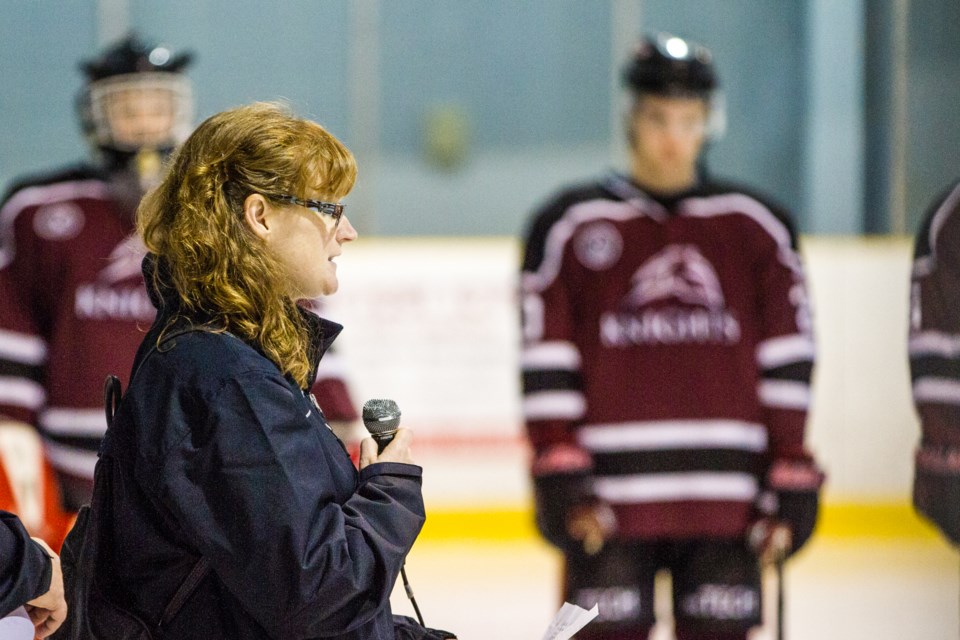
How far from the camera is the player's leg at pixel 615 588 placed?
2.93 meters

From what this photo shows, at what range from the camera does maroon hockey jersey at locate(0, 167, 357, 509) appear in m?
3.09

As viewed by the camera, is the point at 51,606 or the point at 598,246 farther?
the point at 598,246

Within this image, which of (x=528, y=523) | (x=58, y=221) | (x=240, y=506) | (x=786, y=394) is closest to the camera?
(x=240, y=506)

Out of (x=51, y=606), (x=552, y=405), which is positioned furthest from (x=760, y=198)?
(x=51, y=606)

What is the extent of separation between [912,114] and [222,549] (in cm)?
470

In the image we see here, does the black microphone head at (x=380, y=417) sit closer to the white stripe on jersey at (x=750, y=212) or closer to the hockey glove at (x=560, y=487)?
the hockey glove at (x=560, y=487)

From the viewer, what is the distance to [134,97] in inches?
126

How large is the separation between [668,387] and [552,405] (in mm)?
291

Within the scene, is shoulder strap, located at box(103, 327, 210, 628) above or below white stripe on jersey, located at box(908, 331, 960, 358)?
above

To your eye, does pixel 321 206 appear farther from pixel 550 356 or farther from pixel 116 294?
pixel 116 294

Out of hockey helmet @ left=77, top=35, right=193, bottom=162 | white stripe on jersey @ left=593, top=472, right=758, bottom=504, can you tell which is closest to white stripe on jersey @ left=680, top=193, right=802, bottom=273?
white stripe on jersey @ left=593, top=472, right=758, bottom=504

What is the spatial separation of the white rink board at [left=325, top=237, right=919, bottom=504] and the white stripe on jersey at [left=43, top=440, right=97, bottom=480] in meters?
1.68

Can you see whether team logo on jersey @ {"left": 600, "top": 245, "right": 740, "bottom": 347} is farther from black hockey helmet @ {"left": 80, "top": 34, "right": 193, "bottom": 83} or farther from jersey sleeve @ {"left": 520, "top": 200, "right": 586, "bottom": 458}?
black hockey helmet @ {"left": 80, "top": 34, "right": 193, "bottom": 83}

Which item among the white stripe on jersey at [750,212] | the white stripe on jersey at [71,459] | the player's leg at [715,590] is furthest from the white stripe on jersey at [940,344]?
the white stripe on jersey at [71,459]
